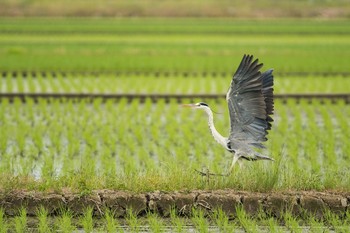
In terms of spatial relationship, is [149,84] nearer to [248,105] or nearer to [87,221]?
[248,105]

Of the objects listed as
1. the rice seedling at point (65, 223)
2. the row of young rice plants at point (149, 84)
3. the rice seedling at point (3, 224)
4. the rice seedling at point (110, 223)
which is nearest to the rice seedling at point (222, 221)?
the rice seedling at point (110, 223)

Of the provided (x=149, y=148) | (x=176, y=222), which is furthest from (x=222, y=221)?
(x=149, y=148)

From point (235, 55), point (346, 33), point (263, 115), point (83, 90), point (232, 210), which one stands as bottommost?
point (232, 210)

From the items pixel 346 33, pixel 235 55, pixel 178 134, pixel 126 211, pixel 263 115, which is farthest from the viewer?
pixel 346 33

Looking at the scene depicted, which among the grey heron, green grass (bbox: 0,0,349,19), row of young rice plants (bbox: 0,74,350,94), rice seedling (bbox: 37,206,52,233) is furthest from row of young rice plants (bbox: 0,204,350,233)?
green grass (bbox: 0,0,349,19)

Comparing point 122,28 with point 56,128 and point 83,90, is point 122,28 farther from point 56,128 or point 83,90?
point 56,128

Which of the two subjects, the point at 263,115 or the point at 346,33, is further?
the point at 346,33

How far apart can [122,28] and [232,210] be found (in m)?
28.4

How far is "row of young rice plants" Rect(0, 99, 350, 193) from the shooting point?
Answer: 21.9 feet

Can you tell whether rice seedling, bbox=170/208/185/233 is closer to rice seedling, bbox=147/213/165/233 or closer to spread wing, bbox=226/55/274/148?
rice seedling, bbox=147/213/165/233

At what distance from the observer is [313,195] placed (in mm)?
Result: 6398

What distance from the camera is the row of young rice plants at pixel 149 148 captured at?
6.67m

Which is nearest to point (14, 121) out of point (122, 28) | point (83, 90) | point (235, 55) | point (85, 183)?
point (83, 90)

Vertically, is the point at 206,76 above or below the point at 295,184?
above
